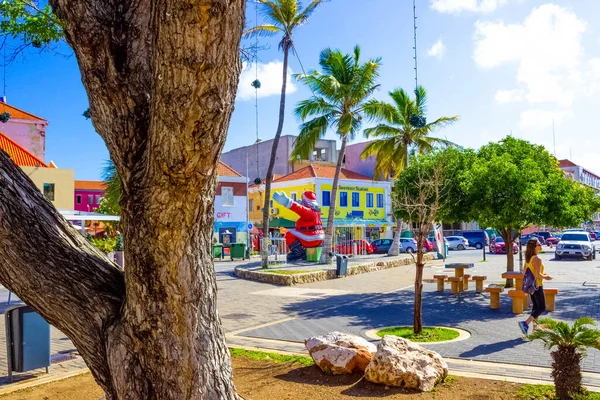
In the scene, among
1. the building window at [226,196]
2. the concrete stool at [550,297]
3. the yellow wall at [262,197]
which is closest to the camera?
the concrete stool at [550,297]

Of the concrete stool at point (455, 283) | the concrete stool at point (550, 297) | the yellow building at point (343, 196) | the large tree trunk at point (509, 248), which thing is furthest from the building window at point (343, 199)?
the concrete stool at point (550, 297)

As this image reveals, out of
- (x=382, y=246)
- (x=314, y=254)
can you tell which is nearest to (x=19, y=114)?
(x=314, y=254)

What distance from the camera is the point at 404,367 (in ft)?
19.3

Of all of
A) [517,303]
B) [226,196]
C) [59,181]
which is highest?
[59,181]

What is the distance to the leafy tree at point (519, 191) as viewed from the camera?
13695mm

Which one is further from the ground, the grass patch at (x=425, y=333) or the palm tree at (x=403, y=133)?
the palm tree at (x=403, y=133)

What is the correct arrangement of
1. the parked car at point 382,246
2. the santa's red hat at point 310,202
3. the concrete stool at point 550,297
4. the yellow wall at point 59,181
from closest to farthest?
the concrete stool at point 550,297 → the yellow wall at point 59,181 → the santa's red hat at point 310,202 → the parked car at point 382,246

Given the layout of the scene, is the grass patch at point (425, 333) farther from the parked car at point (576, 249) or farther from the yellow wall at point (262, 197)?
the yellow wall at point (262, 197)

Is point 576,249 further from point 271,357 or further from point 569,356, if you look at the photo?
point 569,356

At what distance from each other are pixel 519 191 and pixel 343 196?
2920 centimetres

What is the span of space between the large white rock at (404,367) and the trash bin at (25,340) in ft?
13.9

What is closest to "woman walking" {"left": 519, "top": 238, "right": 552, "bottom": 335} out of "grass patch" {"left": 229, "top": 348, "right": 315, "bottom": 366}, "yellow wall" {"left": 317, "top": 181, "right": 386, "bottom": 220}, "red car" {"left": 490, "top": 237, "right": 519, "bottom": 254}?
"grass patch" {"left": 229, "top": 348, "right": 315, "bottom": 366}

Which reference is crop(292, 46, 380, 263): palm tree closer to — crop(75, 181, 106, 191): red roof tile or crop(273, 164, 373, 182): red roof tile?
crop(273, 164, 373, 182): red roof tile

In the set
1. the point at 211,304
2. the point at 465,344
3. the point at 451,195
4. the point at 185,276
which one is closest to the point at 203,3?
the point at 185,276
